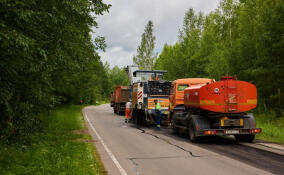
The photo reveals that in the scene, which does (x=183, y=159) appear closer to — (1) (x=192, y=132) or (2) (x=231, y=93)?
(1) (x=192, y=132)

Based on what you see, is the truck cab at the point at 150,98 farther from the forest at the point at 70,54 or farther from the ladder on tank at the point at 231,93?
the ladder on tank at the point at 231,93

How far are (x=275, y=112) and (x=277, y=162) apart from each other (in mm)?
13571

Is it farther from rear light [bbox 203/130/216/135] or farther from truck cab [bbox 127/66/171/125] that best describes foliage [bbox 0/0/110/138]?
truck cab [bbox 127/66/171/125]

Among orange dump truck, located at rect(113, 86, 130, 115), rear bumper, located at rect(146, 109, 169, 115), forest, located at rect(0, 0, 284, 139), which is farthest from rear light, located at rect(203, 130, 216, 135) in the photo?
orange dump truck, located at rect(113, 86, 130, 115)

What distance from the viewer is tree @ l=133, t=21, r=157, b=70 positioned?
58812mm

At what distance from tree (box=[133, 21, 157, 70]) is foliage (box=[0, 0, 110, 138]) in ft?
158

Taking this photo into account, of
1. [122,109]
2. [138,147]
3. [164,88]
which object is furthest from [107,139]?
[122,109]

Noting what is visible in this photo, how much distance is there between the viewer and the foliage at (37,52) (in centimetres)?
541

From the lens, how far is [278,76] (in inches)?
763

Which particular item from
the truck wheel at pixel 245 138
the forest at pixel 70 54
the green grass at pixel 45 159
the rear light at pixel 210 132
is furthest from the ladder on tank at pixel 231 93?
the green grass at pixel 45 159

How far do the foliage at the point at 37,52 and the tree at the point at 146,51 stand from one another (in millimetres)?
48028

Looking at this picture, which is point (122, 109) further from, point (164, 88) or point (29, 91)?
point (29, 91)

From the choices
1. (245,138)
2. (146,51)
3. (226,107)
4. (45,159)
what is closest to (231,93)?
(226,107)

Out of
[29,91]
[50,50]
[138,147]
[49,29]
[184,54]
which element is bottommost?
[138,147]
